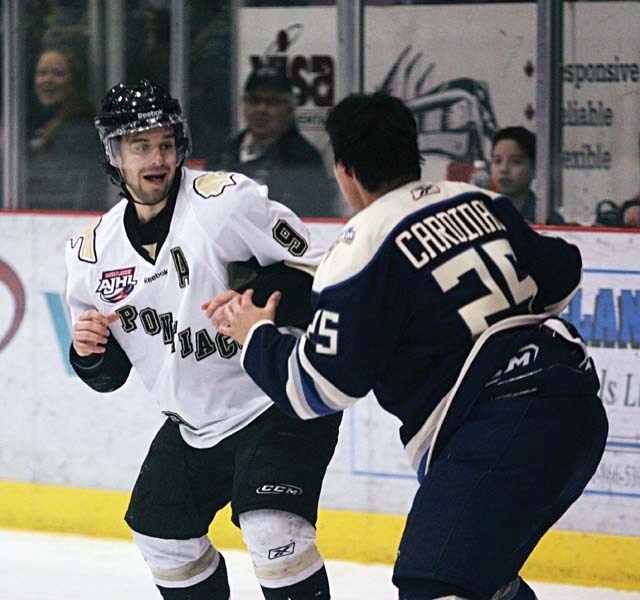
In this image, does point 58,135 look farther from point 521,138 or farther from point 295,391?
point 295,391

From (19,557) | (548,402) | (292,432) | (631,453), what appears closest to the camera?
(548,402)

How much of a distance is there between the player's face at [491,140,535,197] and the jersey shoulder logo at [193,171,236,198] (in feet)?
5.39

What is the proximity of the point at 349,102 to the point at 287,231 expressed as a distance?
0.64 metres

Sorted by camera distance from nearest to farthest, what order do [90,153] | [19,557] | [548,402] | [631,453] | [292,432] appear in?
1. [548,402]
2. [292,432]
3. [631,453]
4. [19,557]
5. [90,153]

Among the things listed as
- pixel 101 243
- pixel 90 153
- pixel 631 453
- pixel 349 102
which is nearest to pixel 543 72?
pixel 631 453

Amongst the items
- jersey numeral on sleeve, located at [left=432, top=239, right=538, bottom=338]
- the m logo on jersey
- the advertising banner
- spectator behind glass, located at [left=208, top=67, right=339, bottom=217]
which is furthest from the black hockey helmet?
spectator behind glass, located at [left=208, top=67, right=339, bottom=217]

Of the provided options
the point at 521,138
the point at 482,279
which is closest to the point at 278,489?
the point at 482,279

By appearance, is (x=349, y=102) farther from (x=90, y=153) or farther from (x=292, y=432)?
(x=90, y=153)

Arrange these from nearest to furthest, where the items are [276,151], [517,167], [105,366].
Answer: [105,366], [517,167], [276,151]

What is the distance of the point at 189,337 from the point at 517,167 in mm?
1881

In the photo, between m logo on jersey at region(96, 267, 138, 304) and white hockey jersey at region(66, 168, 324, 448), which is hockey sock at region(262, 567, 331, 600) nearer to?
white hockey jersey at region(66, 168, 324, 448)

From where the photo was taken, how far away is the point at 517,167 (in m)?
4.89

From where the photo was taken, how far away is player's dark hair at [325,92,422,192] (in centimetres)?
265

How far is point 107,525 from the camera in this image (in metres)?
5.11
